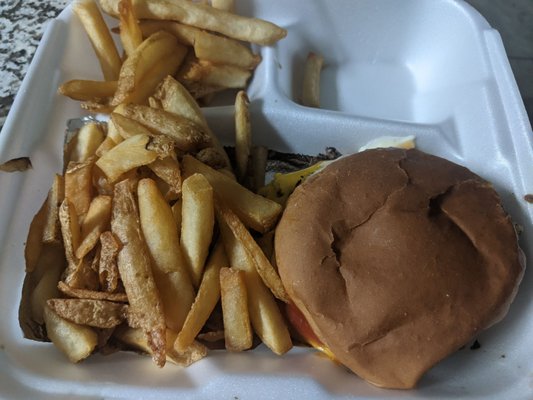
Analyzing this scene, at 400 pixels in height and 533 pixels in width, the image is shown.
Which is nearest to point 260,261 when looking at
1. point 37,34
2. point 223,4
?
point 223,4

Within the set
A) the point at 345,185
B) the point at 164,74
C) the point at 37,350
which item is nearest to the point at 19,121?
the point at 164,74

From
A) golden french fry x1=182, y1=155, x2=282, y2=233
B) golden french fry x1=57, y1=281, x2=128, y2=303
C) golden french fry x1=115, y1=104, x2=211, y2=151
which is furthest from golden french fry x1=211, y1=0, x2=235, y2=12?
golden french fry x1=57, y1=281, x2=128, y2=303

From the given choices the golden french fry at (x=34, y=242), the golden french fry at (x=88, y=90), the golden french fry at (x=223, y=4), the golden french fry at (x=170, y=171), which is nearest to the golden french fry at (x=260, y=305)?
the golden french fry at (x=170, y=171)

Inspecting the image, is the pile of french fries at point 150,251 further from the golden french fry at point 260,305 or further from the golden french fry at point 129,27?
the golden french fry at point 129,27

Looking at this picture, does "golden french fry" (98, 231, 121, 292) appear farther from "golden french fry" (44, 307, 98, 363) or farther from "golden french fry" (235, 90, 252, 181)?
"golden french fry" (235, 90, 252, 181)

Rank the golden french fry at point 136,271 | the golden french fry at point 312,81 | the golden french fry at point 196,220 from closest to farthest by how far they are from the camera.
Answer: the golden french fry at point 136,271 < the golden french fry at point 196,220 < the golden french fry at point 312,81

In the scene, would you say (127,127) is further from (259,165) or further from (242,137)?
(259,165)

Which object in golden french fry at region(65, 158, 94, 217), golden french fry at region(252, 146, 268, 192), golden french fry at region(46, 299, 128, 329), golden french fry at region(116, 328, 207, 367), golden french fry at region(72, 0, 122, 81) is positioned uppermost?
golden french fry at region(72, 0, 122, 81)
